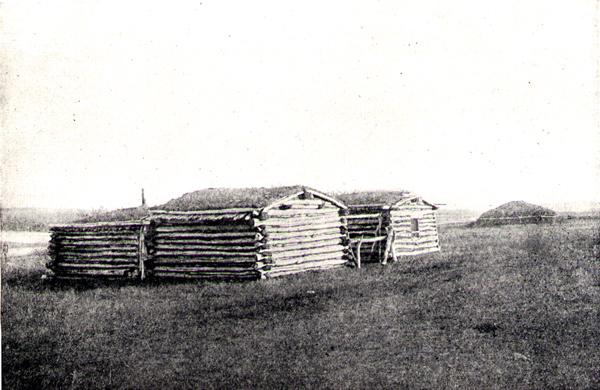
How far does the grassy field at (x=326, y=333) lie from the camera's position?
7730 millimetres

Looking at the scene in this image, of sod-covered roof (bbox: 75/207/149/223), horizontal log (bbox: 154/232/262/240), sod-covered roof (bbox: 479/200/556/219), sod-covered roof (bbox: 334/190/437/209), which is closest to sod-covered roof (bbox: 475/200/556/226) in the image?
sod-covered roof (bbox: 479/200/556/219)

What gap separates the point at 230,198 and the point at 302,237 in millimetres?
3085

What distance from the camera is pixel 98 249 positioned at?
70.1 ft

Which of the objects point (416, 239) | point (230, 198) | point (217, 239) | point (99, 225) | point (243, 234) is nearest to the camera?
point (243, 234)

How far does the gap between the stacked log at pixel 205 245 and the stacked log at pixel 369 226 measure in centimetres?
803

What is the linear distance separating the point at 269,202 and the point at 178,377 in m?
10.9

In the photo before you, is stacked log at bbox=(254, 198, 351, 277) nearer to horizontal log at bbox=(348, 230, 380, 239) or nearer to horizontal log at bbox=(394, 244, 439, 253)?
horizontal log at bbox=(348, 230, 380, 239)

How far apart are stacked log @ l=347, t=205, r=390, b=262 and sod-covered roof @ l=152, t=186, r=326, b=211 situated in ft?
20.3

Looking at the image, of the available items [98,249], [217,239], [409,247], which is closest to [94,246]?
[98,249]

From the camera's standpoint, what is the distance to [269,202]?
1845cm

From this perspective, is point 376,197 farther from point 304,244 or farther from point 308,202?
point 304,244

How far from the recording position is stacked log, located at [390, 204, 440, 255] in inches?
1053

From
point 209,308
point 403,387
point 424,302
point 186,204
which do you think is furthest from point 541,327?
point 186,204

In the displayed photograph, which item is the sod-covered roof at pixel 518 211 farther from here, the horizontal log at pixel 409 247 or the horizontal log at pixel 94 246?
the horizontal log at pixel 94 246
